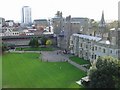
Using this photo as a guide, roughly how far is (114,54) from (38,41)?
28.2m

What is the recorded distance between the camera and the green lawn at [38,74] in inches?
1027

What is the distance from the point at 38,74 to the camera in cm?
3061

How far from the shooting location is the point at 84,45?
42969mm

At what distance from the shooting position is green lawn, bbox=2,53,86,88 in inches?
1027

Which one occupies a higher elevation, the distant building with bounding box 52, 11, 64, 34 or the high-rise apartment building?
the high-rise apartment building

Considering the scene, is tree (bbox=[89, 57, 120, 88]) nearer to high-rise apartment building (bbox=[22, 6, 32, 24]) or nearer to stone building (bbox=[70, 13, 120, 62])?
stone building (bbox=[70, 13, 120, 62])

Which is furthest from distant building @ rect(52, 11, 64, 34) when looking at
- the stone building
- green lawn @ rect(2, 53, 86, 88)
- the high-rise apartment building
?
the high-rise apartment building

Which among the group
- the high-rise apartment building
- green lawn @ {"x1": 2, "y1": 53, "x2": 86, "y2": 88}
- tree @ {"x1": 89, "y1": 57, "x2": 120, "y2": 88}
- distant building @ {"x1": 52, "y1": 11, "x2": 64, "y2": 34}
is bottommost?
green lawn @ {"x1": 2, "y1": 53, "x2": 86, "y2": 88}

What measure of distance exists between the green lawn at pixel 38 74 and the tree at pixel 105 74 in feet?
10.1

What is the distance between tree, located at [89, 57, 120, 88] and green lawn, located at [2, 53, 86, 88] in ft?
10.1

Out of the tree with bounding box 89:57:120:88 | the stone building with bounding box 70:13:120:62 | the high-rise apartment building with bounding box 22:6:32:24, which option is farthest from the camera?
the high-rise apartment building with bounding box 22:6:32:24

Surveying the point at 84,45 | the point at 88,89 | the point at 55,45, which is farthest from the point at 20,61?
the point at 55,45

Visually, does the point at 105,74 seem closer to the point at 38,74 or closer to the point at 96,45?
the point at 38,74

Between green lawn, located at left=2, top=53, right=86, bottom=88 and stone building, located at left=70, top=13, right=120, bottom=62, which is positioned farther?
stone building, located at left=70, top=13, right=120, bottom=62
